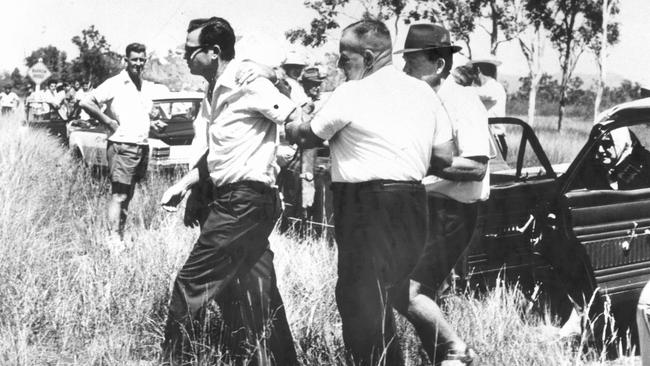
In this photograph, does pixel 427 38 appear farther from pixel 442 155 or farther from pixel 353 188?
pixel 353 188

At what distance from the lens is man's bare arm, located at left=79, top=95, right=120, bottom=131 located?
291 inches

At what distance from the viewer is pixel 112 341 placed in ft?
13.5

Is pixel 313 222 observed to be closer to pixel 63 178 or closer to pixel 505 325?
pixel 505 325

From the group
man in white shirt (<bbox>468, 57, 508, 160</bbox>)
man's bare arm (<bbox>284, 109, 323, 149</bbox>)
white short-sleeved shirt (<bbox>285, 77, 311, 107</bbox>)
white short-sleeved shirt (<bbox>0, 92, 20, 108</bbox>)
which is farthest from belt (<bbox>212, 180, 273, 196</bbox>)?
white short-sleeved shirt (<bbox>0, 92, 20, 108</bbox>)

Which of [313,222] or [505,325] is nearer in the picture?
[505,325]

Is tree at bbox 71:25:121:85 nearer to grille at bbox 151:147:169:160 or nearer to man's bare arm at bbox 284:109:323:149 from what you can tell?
grille at bbox 151:147:169:160

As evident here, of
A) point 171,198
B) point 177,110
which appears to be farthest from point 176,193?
point 177,110

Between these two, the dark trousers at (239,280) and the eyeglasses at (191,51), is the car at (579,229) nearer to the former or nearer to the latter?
the dark trousers at (239,280)

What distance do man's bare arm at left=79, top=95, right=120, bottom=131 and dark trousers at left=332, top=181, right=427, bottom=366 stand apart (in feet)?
14.2

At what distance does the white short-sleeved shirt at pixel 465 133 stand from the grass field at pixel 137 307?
82 cm

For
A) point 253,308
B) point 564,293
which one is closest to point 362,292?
point 253,308

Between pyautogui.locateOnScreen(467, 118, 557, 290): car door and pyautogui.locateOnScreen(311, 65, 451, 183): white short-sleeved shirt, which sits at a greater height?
pyautogui.locateOnScreen(311, 65, 451, 183): white short-sleeved shirt

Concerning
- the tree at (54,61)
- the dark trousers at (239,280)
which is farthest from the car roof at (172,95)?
the tree at (54,61)

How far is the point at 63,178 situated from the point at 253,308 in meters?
6.41
